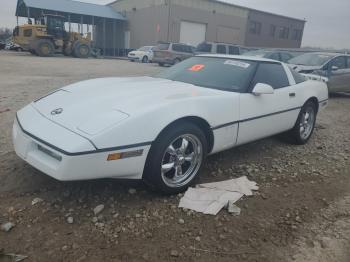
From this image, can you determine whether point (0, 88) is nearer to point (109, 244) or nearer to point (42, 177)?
point (42, 177)

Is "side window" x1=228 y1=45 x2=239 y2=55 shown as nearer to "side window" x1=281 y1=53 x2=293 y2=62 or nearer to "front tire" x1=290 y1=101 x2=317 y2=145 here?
"side window" x1=281 y1=53 x2=293 y2=62

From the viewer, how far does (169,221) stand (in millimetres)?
2729

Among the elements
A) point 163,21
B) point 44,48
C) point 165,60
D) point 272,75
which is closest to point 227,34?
point 163,21

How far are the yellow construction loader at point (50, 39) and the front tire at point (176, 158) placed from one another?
74.5 ft

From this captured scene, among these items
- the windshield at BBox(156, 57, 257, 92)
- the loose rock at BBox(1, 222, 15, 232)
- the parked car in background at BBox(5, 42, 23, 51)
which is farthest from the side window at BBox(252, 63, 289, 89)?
the parked car in background at BBox(5, 42, 23, 51)

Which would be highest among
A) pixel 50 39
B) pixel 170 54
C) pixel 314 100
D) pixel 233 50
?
pixel 233 50

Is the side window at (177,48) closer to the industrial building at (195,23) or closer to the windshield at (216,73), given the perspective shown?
the industrial building at (195,23)

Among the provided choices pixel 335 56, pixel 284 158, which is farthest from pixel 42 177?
pixel 335 56

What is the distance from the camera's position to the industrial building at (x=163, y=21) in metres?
31.8

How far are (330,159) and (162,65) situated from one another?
17.7 m

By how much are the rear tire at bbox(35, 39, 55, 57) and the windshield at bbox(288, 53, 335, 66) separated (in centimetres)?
1848

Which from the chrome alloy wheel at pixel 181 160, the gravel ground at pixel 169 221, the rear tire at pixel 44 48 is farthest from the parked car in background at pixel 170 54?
the chrome alloy wheel at pixel 181 160

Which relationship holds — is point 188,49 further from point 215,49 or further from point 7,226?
point 7,226

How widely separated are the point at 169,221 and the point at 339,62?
9230 mm
